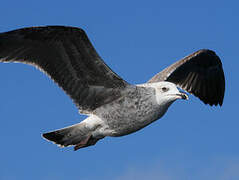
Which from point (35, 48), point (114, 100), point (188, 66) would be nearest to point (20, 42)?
point (35, 48)

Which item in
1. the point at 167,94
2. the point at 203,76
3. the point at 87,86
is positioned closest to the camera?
the point at 167,94

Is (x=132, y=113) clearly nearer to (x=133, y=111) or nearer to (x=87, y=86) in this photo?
(x=133, y=111)

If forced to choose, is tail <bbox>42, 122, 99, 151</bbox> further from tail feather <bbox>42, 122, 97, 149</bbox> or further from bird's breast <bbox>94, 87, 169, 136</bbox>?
bird's breast <bbox>94, 87, 169, 136</bbox>

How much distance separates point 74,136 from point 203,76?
4.33 metres

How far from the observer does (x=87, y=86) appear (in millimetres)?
8141

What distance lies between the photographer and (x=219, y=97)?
440 inches

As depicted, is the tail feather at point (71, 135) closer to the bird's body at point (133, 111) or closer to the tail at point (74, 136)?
the tail at point (74, 136)

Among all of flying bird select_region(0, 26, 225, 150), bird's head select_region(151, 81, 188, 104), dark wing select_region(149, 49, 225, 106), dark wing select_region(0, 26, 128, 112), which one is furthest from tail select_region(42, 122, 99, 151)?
dark wing select_region(149, 49, 225, 106)

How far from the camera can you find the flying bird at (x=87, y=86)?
7.64 metres

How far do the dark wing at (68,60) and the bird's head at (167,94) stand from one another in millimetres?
→ 626

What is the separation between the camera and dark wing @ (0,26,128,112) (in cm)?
758

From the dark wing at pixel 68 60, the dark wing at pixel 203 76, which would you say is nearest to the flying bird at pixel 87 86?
the dark wing at pixel 68 60

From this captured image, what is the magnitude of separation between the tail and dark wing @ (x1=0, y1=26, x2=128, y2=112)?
15.0 inches

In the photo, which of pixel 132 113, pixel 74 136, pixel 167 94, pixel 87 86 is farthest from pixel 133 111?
pixel 74 136
